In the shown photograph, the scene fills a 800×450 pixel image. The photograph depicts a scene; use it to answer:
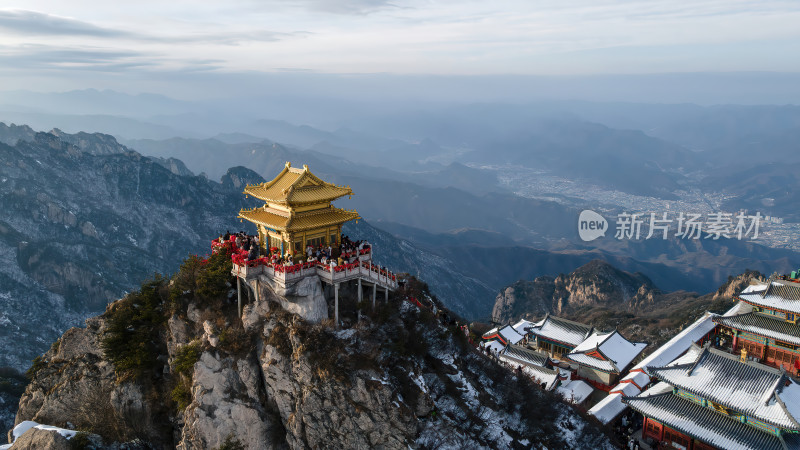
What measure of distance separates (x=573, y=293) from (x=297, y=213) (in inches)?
4467

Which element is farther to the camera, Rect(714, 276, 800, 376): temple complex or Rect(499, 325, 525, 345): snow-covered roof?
Rect(499, 325, 525, 345): snow-covered roof

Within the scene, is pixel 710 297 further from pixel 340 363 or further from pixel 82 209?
pixel 82 209

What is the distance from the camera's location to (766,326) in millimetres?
41750

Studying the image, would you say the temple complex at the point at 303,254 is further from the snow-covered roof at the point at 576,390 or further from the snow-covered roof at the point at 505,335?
the snow-covered roof at the point at 505,335

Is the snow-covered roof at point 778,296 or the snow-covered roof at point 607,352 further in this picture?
the snow-covered roof at point 607,352

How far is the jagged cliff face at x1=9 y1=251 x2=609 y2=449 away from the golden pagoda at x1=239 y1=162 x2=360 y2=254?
11.9 ft

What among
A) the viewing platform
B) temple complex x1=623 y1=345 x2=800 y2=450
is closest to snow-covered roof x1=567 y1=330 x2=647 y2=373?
temple complex x1=623 y1=345 x2=800 y2=450

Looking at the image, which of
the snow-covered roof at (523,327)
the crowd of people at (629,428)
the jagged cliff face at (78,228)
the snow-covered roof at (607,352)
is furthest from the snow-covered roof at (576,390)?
the jagged cliff face at (78,228)

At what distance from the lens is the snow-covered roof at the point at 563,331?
5494cm

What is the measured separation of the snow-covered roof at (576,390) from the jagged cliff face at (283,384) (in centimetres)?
1203

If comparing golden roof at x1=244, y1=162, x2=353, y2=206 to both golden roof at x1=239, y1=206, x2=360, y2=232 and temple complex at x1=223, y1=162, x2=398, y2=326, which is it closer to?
temple complex at x1=223, y1=162, x2=398, y2=326

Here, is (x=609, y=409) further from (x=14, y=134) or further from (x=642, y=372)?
(x=14, y=134)

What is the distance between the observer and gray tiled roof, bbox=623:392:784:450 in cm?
3134

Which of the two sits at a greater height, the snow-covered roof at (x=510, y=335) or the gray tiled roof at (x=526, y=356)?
the gray tiled roof at (x=526, y=356)
